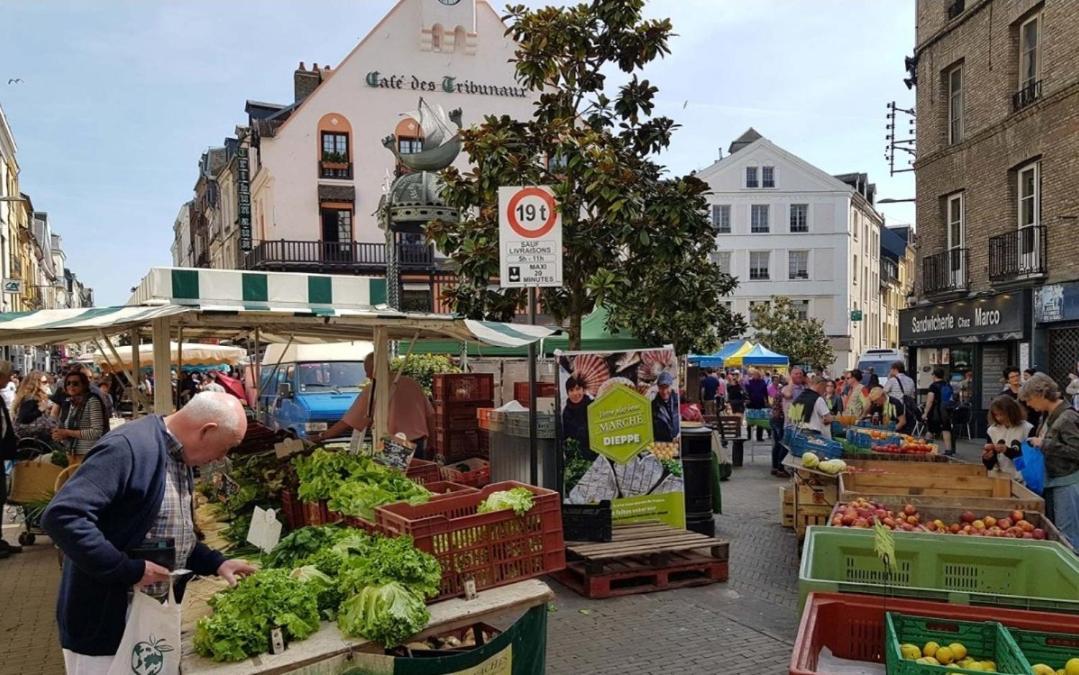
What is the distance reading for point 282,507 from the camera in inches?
236

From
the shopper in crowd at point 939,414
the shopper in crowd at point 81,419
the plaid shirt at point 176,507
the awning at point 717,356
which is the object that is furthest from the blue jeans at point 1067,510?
the awning at point 717,356

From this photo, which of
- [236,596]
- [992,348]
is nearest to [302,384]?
[236,596]

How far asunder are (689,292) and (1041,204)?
507 inches

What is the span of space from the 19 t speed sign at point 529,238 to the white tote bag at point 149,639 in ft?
13.8

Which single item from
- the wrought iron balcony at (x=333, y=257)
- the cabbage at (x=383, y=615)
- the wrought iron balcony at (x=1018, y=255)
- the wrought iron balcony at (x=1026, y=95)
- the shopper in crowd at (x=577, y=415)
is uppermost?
the wrought iron balcony at (x=1026, y=95)

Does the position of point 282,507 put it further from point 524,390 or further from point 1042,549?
point 524,390

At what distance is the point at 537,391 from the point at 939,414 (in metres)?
9.95

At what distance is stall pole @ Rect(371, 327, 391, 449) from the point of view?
763cm

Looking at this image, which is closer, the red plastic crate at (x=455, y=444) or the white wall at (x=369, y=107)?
the red plastic crate at (x=455, y=444)

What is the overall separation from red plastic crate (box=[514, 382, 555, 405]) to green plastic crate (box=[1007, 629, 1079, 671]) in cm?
877

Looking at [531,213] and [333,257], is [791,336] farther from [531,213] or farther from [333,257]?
[531,213]

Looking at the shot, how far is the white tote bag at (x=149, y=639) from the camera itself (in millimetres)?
2803

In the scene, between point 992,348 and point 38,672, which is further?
point 992,348

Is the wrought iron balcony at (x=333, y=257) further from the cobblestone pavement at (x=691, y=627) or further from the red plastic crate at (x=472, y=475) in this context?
the cobblestone pavement at (x=691, y=627)
